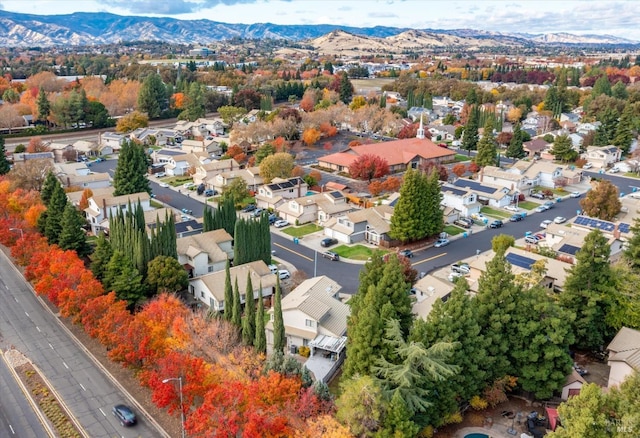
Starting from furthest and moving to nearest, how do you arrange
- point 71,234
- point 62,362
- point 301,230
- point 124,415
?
point 301,230
point 71,234
point 62,362
point 124,415

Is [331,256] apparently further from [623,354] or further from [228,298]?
[623,354]

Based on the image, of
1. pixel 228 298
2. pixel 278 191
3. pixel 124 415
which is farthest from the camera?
pixel 278 191

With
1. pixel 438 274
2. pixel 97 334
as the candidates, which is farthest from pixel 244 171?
pixel 97 334

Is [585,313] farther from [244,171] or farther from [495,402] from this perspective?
[244,171]

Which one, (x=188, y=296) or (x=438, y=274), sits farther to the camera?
(x=438, y=274)

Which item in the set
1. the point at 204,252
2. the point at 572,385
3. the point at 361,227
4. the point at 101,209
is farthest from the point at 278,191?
the point at 572,385

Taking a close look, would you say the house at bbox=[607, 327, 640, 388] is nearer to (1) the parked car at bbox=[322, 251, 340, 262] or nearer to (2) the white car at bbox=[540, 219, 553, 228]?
(1) the parked car at bbox=[322, 251, 340, 262]
